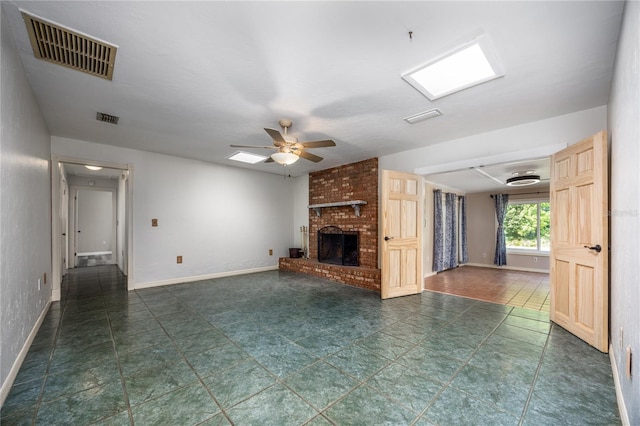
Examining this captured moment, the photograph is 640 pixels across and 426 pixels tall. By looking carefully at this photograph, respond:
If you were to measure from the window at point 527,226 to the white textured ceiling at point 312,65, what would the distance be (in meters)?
5.47

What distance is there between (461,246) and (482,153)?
4.80 metres

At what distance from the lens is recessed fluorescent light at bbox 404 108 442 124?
3092 mm

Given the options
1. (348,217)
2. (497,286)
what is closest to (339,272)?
(348,217)

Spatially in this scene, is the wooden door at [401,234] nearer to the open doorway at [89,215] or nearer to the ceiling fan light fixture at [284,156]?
the ceiling fan light fixture at [284,156]

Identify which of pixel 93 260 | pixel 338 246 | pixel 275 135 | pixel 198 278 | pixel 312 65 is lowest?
pixel 93 260

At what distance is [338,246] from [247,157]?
278 centimetres

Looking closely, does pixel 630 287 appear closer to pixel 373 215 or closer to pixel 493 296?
pixel 493 296

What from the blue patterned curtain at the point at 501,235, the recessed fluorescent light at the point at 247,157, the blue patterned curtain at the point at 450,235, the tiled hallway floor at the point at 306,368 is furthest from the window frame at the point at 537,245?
the recessed fluorescent light at the point at 247,157

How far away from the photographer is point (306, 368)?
6.92 feet

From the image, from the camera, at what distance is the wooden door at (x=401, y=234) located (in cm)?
415

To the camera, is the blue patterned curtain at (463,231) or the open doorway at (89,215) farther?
the blue patterned curtain at (463,231)

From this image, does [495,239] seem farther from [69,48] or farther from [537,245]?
[69,48]

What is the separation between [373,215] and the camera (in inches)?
205

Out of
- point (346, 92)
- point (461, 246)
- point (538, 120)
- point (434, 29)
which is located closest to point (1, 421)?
point (346, 92)
